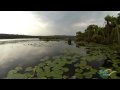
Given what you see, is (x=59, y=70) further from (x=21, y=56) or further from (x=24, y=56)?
(x=21, y=56)

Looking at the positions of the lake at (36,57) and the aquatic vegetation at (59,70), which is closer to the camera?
the aquatic vegetation at (59,70)

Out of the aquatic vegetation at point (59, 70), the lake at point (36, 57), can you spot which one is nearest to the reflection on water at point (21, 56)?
the lake at point (36, 57)

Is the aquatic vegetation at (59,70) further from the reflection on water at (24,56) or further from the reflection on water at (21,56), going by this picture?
the reflection on water at (21,56)

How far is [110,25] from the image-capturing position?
17.0 m

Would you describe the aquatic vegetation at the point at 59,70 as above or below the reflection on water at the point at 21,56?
above

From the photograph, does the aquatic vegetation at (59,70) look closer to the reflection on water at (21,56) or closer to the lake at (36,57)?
the lake at (36,57)

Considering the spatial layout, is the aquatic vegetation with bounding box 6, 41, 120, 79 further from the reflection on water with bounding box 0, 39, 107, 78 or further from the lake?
the reflection on water with bounding box 0, 39, 107, 78

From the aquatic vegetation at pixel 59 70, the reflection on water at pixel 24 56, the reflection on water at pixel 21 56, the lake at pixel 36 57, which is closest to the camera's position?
the aquatic vegetation at pixel 59 70

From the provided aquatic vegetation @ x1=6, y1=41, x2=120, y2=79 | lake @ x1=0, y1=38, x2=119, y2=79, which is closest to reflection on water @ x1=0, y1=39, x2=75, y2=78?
lake @ x1=0, y1=38, x2=119, y2=79

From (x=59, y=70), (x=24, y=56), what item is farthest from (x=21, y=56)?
(x=59, y=70)

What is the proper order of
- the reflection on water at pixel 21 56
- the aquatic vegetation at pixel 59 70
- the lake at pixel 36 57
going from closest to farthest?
1. the aquatic vegetation at pixel 59 70
2. the lake at pixel 36 57
3. the reflection on water at pixel 21 56

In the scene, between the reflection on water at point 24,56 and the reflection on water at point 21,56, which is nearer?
the reflection on water at point 24,56
